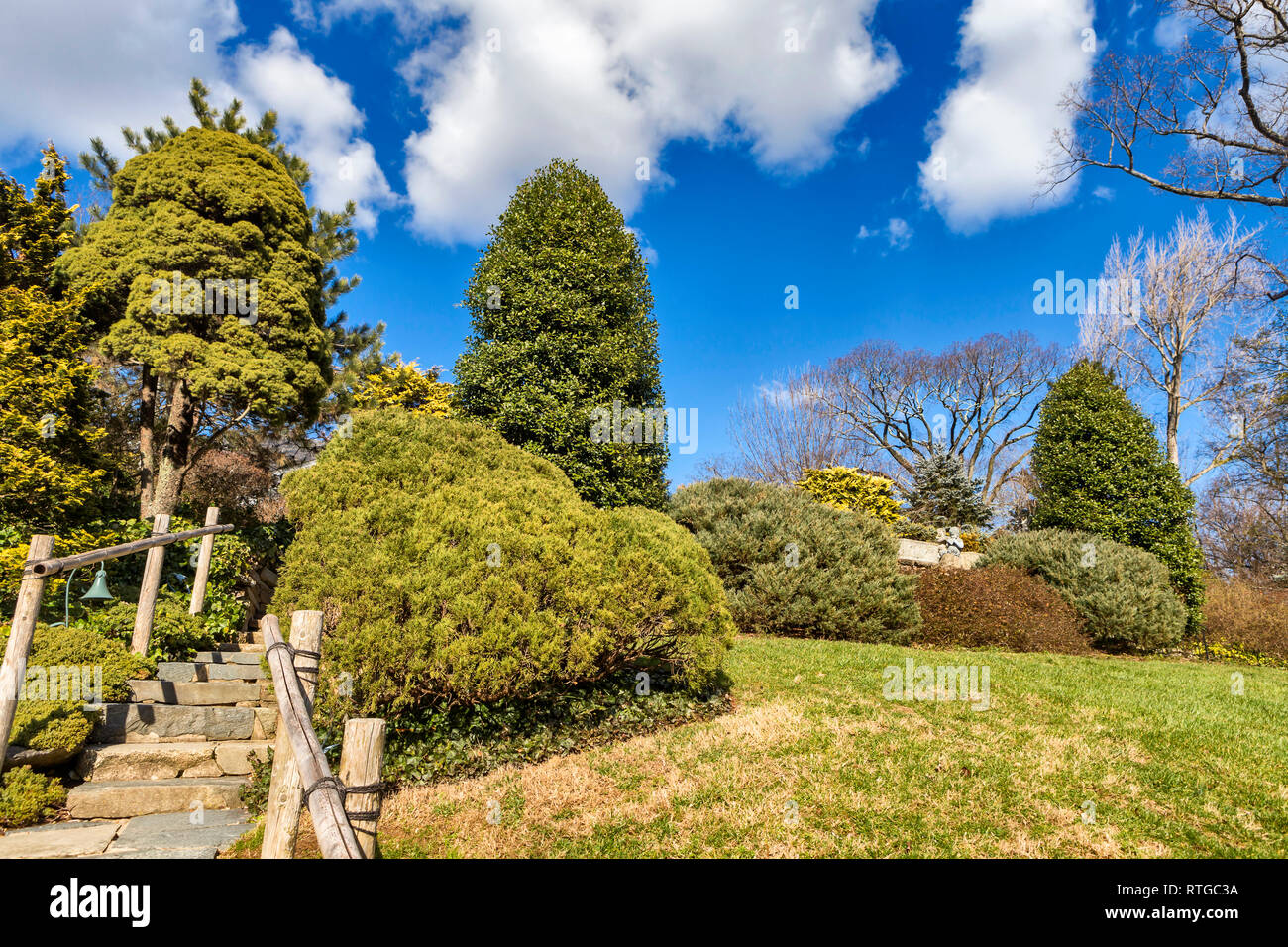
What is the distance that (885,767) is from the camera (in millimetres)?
4914

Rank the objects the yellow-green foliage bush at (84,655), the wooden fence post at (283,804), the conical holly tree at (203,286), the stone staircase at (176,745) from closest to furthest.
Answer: the wooden fence post at (283,804), the stone staircase at (176,745), the yellow-green foliage bush at (84,655), the conical holly tree at (203,286)

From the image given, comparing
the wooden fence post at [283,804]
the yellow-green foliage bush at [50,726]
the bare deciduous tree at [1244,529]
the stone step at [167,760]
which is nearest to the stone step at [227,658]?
the stone step at [167,760]

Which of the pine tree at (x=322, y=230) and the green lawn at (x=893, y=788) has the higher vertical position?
the pine tree at (x=322, y=230)

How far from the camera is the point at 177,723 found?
520 cm

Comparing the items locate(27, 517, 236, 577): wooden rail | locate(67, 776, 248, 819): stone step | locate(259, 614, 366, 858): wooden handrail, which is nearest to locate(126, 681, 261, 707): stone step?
locate(67, 776, 248, 819): stone step

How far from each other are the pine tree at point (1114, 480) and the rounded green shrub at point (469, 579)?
39.1ft

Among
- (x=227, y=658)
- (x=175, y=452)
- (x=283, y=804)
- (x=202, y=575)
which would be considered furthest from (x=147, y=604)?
(x=175, y=452)

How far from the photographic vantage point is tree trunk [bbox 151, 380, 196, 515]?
31.2 feet

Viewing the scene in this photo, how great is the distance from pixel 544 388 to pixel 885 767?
6902 mm

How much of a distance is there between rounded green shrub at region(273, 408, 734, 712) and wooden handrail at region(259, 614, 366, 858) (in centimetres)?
142

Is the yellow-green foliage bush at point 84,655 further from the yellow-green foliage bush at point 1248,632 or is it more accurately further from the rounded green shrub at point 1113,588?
the yellow-green foliage bush at point 1248,632

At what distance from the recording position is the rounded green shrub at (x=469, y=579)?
456 cm

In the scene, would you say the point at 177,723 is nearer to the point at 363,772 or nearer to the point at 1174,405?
the point at 363,772
